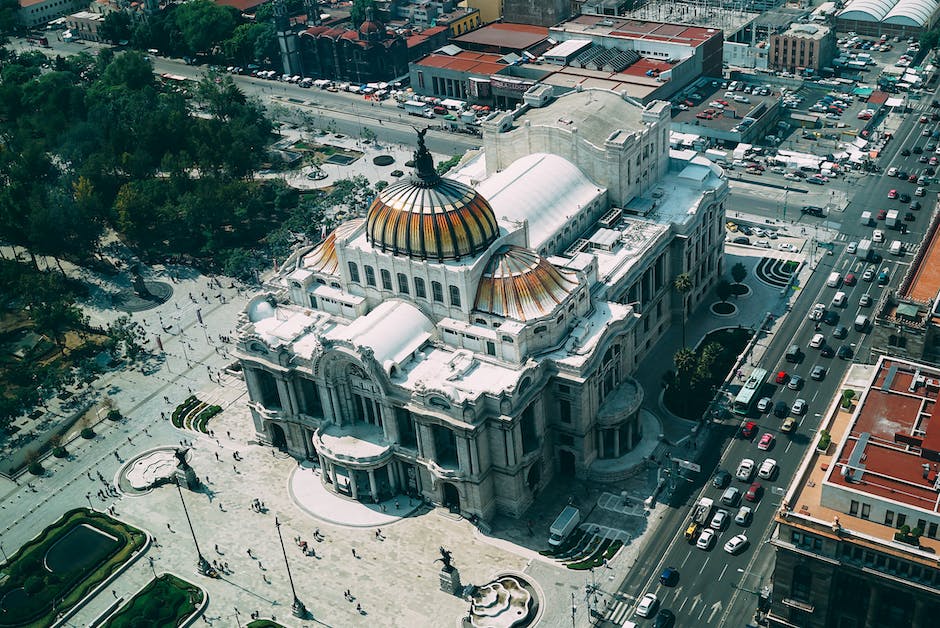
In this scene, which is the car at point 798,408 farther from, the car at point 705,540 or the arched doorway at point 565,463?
the arched doorway at point 565,463

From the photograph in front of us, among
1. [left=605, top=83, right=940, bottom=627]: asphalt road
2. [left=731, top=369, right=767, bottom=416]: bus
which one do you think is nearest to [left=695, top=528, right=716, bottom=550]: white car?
[left=605, top=83, right=940, bottom=627]: asphalt road

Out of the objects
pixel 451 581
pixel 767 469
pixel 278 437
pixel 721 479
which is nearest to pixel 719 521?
pixel 721 479

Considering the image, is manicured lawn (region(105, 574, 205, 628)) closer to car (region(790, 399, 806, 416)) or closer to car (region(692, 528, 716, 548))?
car (region(692, 528, 716, 548))

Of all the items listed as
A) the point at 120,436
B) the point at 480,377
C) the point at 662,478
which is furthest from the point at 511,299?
the point at 120,436

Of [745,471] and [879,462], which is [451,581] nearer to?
[745,471]

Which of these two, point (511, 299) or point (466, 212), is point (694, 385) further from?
point (466, 212)
